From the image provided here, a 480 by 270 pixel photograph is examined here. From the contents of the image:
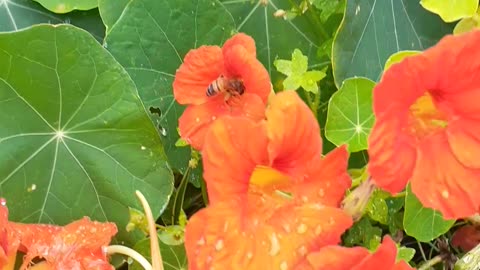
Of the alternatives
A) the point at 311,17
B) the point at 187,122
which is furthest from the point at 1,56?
the point at 311,17

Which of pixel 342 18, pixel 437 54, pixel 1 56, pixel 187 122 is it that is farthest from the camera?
pixel 342 18

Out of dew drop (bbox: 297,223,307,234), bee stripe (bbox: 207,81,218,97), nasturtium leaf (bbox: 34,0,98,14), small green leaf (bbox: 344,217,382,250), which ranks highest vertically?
nasturtium leaf (bbox: 34,0,98,14)

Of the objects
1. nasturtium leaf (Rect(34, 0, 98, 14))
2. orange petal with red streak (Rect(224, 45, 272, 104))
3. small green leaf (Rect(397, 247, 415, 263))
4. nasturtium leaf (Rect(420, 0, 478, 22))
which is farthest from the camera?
nasturtium leaf (Rect(34, 0, 98, 14))

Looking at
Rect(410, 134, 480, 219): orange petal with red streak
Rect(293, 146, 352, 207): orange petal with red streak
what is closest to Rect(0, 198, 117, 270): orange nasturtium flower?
Rect(293, 146, 352, 207): orange petal with red streak

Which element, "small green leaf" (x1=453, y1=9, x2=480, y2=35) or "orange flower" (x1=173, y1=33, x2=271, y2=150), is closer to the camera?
"orange flower" (x1=173, y1=33, x2=271, y2=150)

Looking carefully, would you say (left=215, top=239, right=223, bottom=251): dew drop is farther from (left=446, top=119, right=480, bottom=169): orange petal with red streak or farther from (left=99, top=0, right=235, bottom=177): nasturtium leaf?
(left=99, top=0, right=235, bottom=177): nasturtium leaf

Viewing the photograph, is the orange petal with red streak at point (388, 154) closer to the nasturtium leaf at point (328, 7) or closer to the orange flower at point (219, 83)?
the orange flower at point (219, 83)

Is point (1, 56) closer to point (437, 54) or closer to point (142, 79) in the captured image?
point (142, 79)

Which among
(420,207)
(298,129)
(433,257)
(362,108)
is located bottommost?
(433,257)
